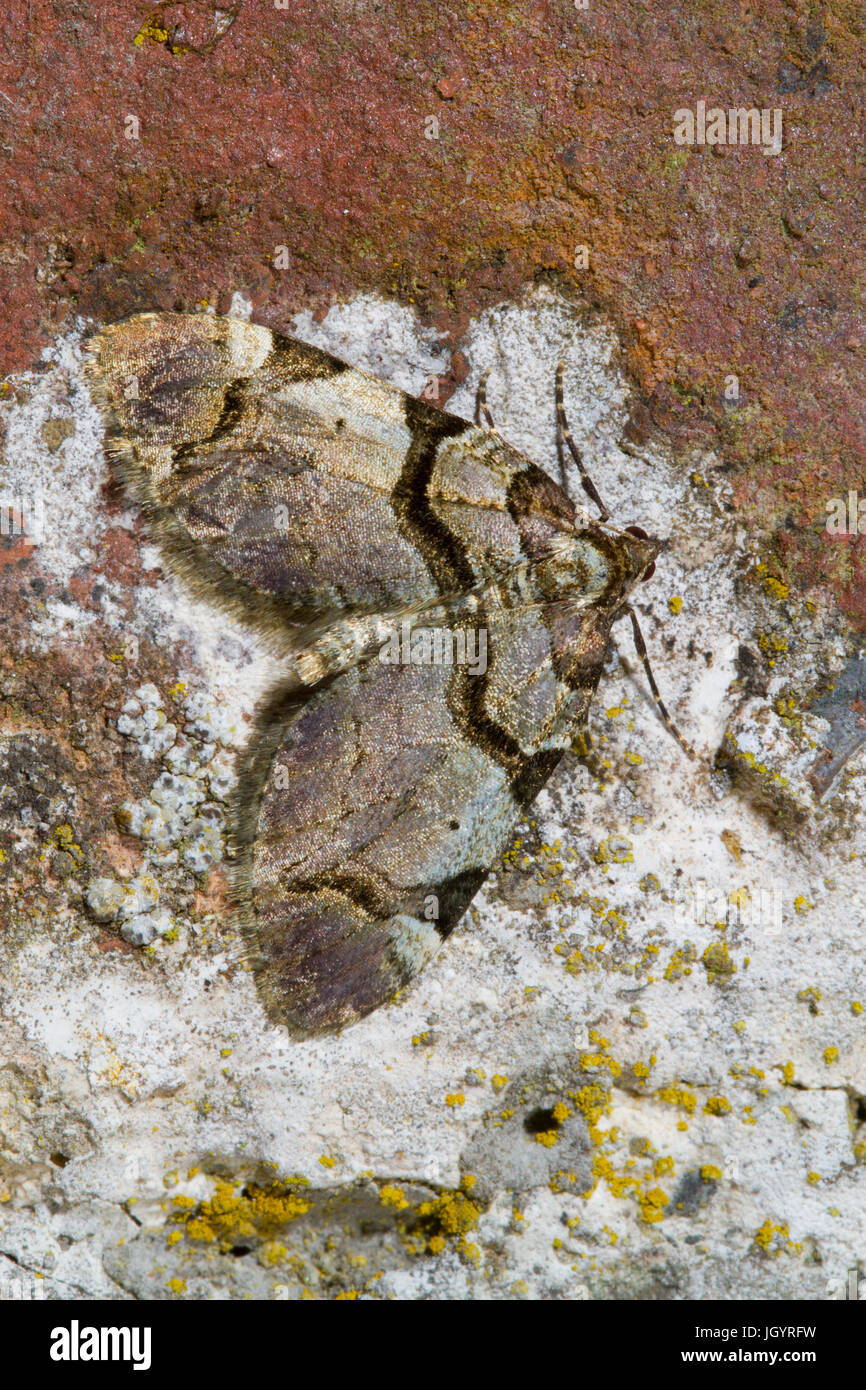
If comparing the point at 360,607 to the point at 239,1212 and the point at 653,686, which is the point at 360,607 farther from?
the point at 239,1212

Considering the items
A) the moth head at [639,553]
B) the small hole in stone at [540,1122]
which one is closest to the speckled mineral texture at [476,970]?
the small hole in stone at [540,1122]

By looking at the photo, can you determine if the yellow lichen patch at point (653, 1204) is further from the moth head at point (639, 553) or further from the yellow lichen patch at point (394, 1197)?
the moth head at point (639, 553)

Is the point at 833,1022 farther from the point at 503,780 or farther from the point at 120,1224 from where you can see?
the point at 120,1224

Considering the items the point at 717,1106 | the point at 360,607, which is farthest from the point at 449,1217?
the point at 360,607


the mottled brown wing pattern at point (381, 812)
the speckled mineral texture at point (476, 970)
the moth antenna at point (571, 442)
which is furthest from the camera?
the moth antenna at point (571, 442)

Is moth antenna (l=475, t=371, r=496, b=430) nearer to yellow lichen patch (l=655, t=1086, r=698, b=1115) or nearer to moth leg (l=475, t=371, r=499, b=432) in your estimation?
moth leg (l=475, t=371, r=499, b=432)

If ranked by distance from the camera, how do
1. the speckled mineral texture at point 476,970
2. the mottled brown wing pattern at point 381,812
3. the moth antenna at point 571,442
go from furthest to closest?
the moth antenna at point 571,442, the speckled mineral texture at point 476,970, the mottled brown wing pattern at point 381,812

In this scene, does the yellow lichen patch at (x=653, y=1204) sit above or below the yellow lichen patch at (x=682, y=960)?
below
